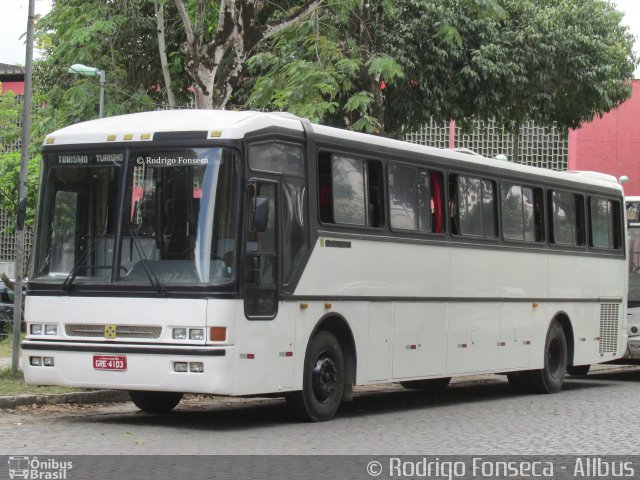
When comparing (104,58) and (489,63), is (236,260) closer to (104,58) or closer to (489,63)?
(104,58)

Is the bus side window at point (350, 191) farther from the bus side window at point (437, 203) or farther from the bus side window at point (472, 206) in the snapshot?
the bus side window at point (472, 206)

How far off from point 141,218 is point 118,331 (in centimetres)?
115

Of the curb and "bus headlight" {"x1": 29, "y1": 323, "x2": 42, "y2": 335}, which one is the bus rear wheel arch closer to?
the curb

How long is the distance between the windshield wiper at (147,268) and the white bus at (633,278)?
1265 centimetres

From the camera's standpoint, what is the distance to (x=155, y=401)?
14672mm

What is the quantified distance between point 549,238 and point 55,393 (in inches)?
318

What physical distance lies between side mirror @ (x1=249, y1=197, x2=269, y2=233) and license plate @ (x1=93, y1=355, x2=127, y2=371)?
182 centimetres

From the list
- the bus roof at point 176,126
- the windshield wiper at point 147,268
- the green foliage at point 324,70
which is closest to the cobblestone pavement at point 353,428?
the windshield wiper at point 147,268

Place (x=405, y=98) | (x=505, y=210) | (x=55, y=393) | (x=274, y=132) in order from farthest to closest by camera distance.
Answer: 1. (x=405, y=98)
2. (x=505, y=210)
3. (x=55, y=393)
4. (x=274, y=132)

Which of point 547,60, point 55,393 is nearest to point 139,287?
point 55,393

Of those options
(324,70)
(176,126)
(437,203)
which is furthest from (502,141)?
(176,126)

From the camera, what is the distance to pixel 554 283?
19766 mm

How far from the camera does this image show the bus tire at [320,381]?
1373 cm

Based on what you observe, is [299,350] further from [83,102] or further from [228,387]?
[83,102]
